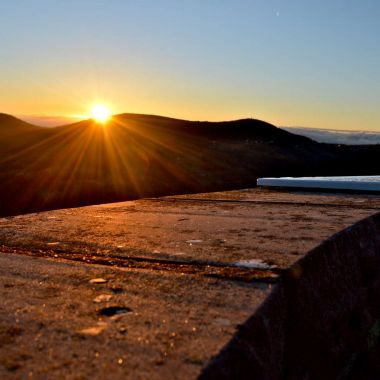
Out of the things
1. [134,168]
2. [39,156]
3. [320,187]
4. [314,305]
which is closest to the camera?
[314,305]

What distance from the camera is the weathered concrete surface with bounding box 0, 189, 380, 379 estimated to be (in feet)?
3.06

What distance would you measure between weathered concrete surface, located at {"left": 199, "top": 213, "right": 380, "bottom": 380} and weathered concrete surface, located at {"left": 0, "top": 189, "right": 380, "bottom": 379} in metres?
0.04

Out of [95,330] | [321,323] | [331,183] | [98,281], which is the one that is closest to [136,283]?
[98,281]

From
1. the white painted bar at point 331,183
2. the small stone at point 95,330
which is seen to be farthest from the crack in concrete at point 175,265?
the white painted bar at point 331,183

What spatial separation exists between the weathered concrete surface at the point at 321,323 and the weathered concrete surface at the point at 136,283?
4 centimetres

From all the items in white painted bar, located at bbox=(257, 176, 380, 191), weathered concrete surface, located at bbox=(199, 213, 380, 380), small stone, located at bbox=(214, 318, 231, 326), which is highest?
white painted bar, located at bbox=(257, 176, 380, 191)

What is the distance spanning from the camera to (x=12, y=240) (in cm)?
188

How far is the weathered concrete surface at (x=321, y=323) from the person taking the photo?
3.36 feet

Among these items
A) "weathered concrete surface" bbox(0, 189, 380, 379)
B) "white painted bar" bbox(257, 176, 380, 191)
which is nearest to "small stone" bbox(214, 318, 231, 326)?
"weathered concrete surface" bbox(0, 189, 380, 379)

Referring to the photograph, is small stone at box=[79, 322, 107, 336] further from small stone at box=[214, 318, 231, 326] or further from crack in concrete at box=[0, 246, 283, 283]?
crack in concrete at box=[0, 246, 283, 283]

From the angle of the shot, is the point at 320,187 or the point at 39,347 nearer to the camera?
the point at 39,347

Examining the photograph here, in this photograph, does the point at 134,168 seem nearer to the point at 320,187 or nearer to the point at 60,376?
Answer: the point at 320,187

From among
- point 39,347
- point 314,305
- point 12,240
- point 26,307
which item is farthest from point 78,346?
point 12,240

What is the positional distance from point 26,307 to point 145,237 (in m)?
0.72
